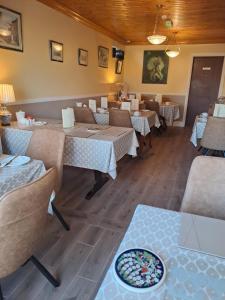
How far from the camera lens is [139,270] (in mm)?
740

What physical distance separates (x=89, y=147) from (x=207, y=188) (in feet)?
4.96

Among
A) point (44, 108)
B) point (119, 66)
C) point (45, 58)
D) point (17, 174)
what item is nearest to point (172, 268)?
point (17, 174)

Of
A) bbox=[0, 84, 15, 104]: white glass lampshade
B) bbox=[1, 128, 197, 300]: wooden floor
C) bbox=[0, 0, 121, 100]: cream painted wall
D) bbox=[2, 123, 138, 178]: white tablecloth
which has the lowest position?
bbox=[1, 128, 197, 300]: wooden floor

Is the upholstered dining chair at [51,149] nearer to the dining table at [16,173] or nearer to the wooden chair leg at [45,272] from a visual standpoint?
the dining table at [16,173]

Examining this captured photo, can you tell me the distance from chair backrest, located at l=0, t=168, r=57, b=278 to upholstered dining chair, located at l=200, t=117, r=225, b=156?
113 inches

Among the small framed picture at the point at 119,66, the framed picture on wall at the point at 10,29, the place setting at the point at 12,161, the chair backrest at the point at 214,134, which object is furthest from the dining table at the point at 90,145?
the small framed picture at the point at 119,66

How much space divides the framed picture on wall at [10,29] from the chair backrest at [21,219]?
8.79ft

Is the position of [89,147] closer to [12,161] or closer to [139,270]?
[12,161]

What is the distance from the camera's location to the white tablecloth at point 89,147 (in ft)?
8.00

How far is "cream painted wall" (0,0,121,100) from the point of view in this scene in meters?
3.28

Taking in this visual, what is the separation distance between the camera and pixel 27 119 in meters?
3.02

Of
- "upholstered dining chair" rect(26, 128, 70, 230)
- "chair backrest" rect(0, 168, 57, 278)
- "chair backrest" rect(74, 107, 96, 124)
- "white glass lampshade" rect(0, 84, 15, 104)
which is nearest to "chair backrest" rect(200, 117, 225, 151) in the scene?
"chair backrest" rect(74, 107, 96, 124)

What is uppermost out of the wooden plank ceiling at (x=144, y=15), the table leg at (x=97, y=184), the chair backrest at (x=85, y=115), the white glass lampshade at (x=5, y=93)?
the wooden plank ceiling at (x=144, y=15)

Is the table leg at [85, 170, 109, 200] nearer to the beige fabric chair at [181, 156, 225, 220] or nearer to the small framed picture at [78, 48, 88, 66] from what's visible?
the beige fabric chair at [181, 156, 225, 220]
